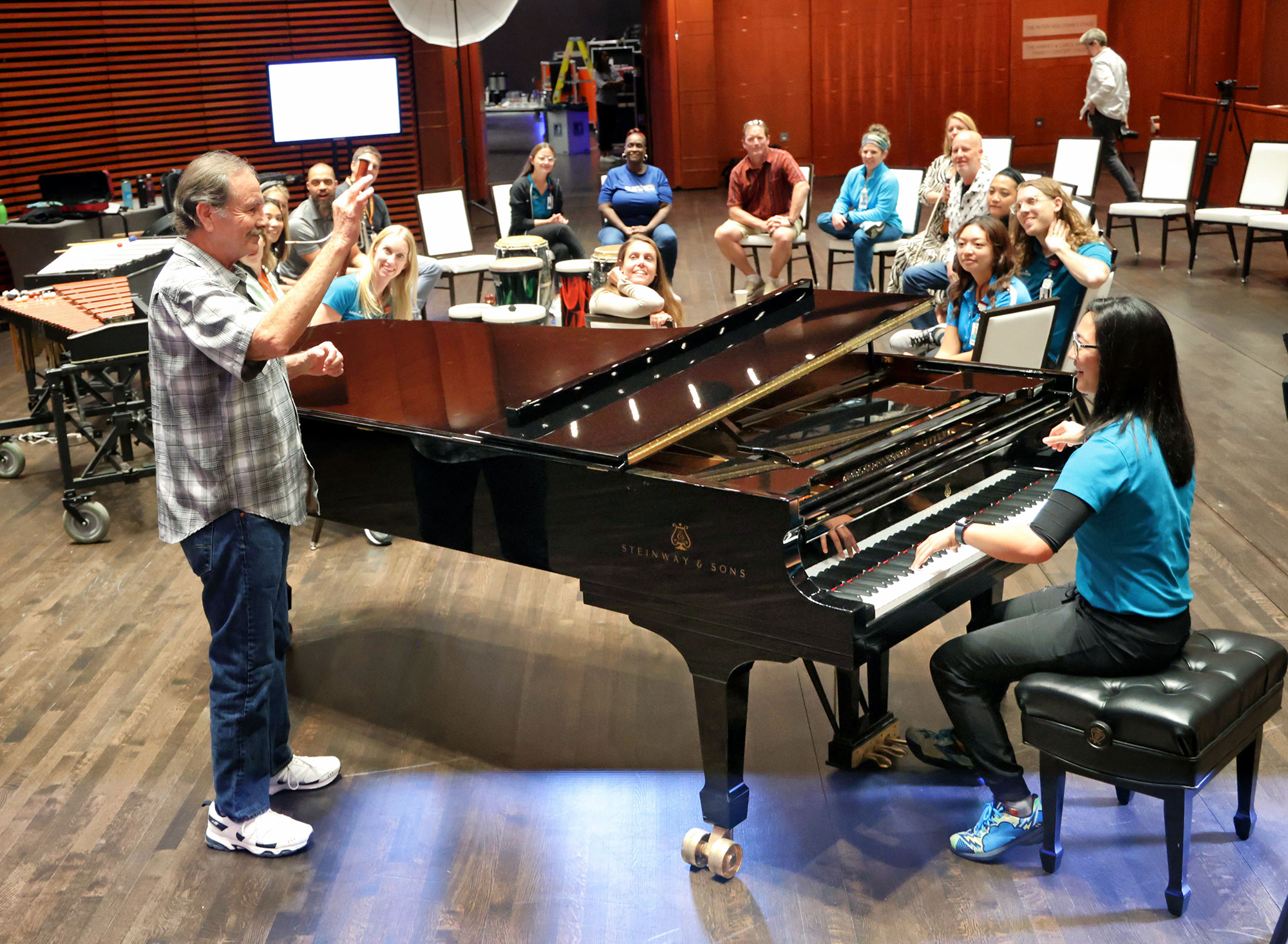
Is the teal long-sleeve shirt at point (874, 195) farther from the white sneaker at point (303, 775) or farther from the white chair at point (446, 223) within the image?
the white sneaker at point (303, 775)

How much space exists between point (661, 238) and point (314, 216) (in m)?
2.38

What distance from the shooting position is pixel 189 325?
2613 mm

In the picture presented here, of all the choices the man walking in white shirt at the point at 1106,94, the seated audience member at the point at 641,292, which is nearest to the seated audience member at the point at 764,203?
the seated audience member at the point at 641,292

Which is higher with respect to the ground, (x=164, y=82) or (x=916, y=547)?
(x=164, y=82)

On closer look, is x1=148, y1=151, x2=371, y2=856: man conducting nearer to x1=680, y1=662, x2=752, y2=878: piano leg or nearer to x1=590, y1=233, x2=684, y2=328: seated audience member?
x1=680, y1=662, x2=752, y2=878: piano leg

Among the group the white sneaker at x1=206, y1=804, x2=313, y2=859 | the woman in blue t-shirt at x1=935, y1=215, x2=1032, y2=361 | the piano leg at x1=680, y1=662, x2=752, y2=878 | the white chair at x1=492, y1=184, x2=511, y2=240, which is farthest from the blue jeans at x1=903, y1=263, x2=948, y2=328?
the white sneaker at x1=206, y1=804, x2=313, y2=859

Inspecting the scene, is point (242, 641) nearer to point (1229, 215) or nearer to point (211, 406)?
point (211, 406)

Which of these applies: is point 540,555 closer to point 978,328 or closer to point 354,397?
point 354,397

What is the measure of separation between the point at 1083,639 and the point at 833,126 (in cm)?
1421

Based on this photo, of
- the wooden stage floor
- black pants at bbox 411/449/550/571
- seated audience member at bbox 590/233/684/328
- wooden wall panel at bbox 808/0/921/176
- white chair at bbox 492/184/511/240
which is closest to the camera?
the wooden stage floor

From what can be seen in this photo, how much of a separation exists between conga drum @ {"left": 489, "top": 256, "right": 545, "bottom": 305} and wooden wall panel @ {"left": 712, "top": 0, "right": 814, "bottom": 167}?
348 inches

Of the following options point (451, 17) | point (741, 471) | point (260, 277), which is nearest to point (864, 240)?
point (451, 17)

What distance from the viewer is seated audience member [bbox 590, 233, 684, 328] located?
5.32 m

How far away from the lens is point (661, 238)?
27.6 ft
